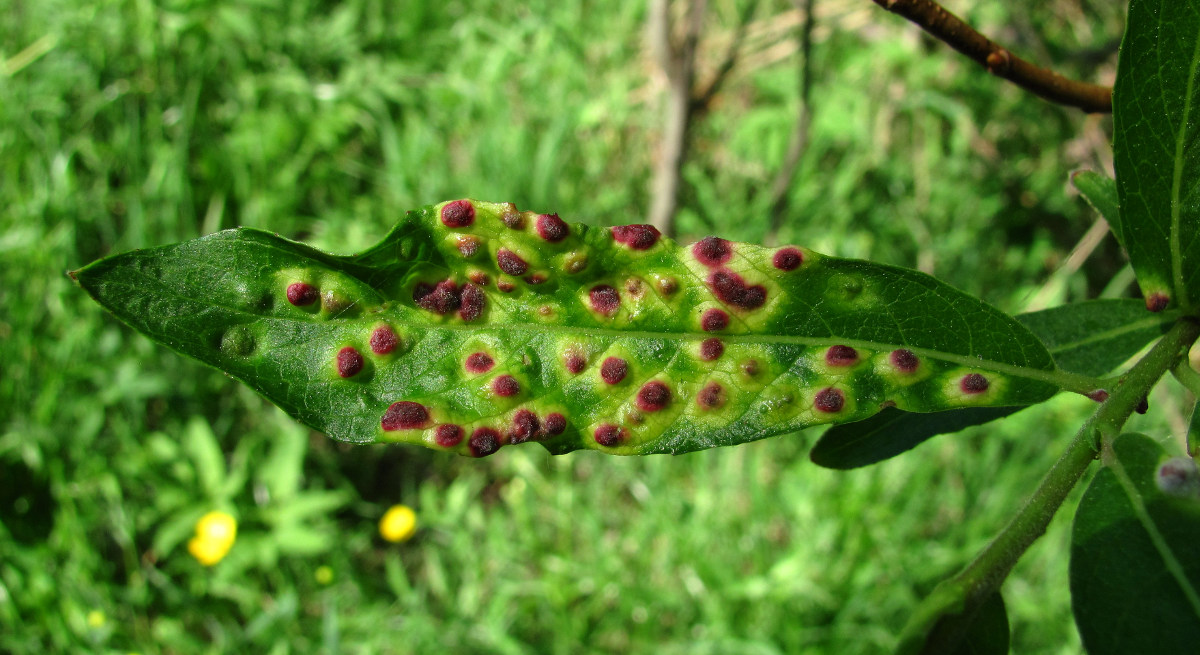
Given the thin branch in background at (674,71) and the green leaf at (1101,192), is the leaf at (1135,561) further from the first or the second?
the thin branch in background at (674,71)

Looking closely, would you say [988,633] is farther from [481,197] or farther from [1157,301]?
[481,197]

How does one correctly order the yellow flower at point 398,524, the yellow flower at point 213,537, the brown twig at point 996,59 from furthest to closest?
the yellow flower at point 398,524 < the yellow flower at point 213,537 < the brown twig at point 996,59

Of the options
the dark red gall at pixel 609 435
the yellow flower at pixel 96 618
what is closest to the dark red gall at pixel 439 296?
the dark red gall at pixel 609 435

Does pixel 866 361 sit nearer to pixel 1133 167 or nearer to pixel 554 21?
pixel 1133 167

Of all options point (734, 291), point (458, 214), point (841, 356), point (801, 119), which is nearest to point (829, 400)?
point (841, 356)

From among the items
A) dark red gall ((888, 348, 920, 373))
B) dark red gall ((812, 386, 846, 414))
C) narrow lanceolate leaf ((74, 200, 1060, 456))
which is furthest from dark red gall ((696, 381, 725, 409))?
dark red gall ((888, 348, 920, 373))

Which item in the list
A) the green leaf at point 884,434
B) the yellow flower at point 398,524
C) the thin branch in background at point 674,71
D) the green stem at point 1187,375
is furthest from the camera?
the yellow flower at point 398,524
